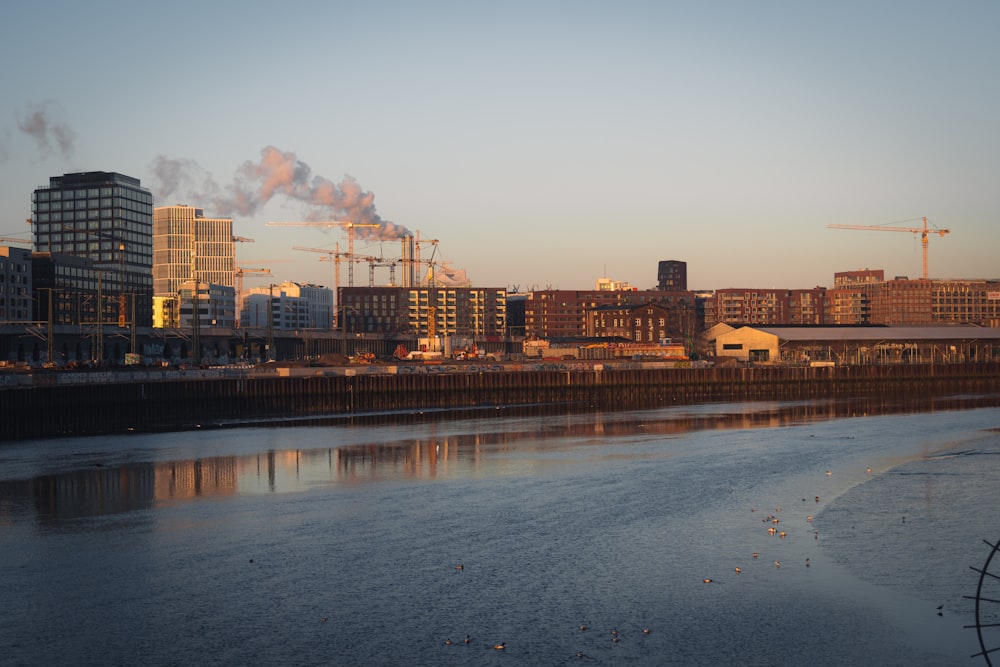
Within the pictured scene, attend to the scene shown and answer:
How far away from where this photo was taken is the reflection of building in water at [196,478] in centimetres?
4384

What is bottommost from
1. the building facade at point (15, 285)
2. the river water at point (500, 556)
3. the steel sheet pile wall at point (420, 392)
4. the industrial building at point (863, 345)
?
the river water at point (500, 556)

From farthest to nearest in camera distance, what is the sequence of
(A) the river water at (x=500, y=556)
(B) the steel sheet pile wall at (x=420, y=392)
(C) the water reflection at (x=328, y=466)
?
(B) the steel sheet pile wall at (x=420, y=392), (C) the water reflection at (x=328, y=466), (A) the river water at (x=500, y=556)

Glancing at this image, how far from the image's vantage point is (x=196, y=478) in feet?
157

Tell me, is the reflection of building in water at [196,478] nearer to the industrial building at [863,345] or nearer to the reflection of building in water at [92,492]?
the reflection of building in water at [92,492]

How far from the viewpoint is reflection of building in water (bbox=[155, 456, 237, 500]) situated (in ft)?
144

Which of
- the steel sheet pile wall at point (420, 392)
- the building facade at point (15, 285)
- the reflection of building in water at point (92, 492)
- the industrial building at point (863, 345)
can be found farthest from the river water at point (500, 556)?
the building facade at point (15, 285)

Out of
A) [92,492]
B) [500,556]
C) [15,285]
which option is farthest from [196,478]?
[15,285]

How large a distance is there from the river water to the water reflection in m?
0.28

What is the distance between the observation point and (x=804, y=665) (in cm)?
2159

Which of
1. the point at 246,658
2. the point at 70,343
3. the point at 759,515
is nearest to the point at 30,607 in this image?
the point at 246,658

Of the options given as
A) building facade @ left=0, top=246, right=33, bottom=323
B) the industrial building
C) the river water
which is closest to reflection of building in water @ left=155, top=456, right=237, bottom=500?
the river water

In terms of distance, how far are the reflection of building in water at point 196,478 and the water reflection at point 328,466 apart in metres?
0.04

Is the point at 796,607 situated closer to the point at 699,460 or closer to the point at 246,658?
the point at 246,658

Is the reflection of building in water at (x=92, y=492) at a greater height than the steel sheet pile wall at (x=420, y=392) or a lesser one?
lesser
